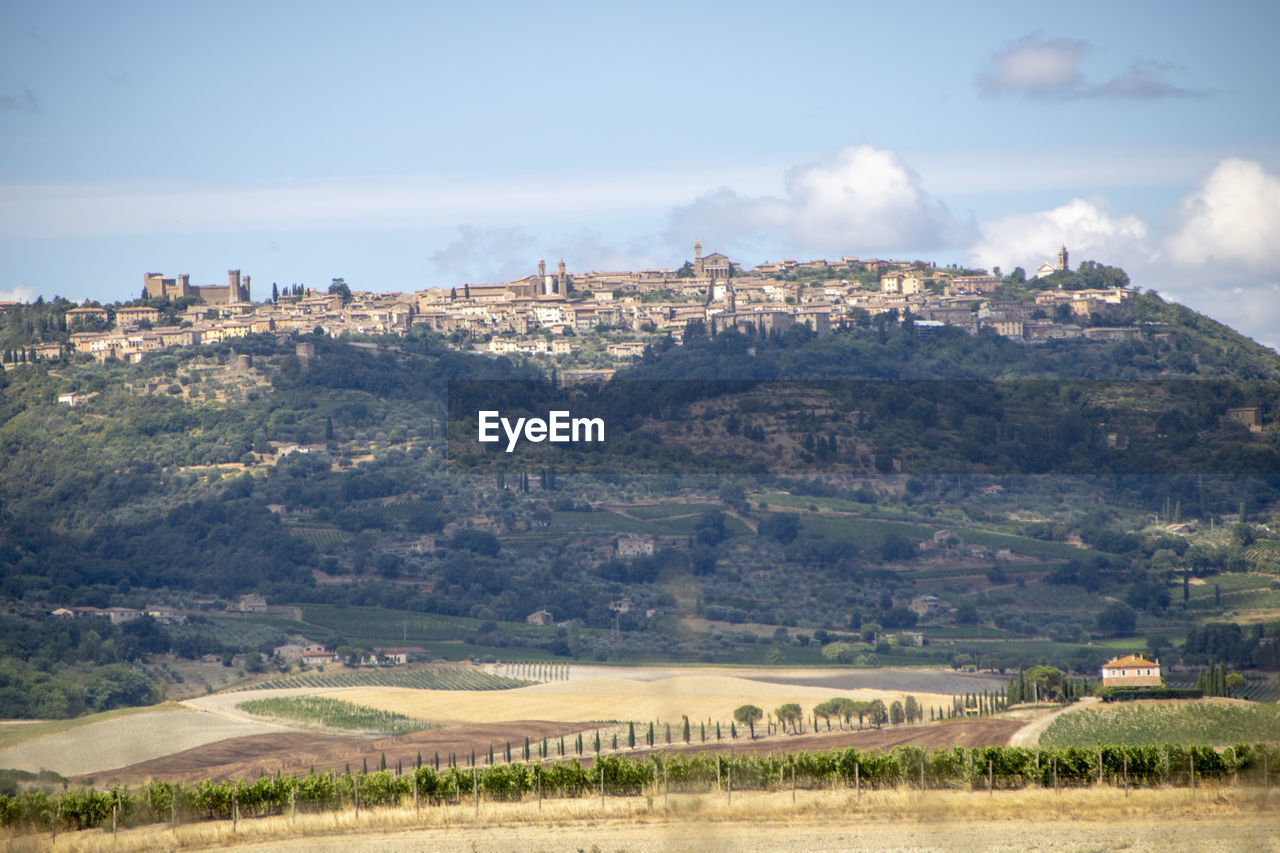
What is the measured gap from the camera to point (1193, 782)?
23156mm

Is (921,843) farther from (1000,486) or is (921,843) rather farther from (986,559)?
(1000,486)

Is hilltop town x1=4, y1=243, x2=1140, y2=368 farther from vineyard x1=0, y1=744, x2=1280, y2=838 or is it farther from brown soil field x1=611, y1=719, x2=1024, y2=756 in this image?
vineyard x1=0, y1=744, x2=1280, y2=838

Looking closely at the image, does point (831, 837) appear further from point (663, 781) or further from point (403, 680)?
point (403, 680)

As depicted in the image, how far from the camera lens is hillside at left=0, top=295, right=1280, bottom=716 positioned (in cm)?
6725

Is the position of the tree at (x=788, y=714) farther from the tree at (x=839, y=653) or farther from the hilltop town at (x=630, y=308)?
the hilltop town at (x=630, y=308)

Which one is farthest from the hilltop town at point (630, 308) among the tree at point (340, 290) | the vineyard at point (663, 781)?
the vineyard at point (663, 781)

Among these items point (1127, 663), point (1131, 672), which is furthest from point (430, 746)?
point (1127, 663)

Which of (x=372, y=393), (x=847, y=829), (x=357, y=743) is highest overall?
(x=372, y=393)

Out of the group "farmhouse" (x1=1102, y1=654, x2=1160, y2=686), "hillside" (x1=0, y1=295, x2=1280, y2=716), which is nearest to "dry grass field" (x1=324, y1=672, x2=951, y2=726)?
"farmhouse" (x1=1102, y1=654, x2=1160, y2=686)

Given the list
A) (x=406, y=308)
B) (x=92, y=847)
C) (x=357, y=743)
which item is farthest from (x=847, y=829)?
(x=406, y=308)

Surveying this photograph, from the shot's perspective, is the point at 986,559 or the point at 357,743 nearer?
the point at 357,743

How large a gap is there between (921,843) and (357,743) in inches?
867

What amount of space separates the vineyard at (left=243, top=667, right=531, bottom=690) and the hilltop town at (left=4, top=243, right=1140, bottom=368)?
165ft

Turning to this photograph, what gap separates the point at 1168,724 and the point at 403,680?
1250 inches
